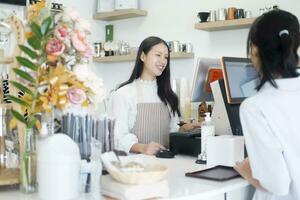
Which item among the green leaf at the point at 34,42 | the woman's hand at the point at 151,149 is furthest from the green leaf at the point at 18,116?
the woman's hand at the point at 151,149

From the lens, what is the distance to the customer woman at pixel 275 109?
4.91ft

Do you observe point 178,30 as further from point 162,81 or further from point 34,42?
point 34,42

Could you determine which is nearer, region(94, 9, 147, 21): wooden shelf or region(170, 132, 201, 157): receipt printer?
region(170, 132, 201, 157): receipt printer

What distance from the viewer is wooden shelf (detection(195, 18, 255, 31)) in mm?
3557

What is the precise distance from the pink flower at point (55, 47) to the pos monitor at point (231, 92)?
938mm

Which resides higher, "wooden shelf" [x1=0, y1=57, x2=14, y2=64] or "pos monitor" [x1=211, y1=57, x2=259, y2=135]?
"wooden shelf" [x1=0, y1=57, x2=14, y2=64]

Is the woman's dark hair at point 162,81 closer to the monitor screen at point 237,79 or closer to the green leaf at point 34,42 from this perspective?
the monitor screen at point 237,79

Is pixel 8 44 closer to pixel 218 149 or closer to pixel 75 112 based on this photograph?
pixel 75 112

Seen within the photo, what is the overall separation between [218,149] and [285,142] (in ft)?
1.38

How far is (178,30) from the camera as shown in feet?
14.0

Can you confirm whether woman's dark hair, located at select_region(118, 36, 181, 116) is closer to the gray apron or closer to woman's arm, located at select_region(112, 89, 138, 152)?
the gray apron

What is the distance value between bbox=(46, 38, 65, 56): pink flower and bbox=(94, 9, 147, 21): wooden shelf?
120 inches

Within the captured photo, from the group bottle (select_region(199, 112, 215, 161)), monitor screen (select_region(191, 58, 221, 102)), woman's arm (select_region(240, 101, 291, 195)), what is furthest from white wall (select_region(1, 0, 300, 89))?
woman's arm (select_region(240, 101, 291, 195))

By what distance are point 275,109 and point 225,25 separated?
7.42 feet
